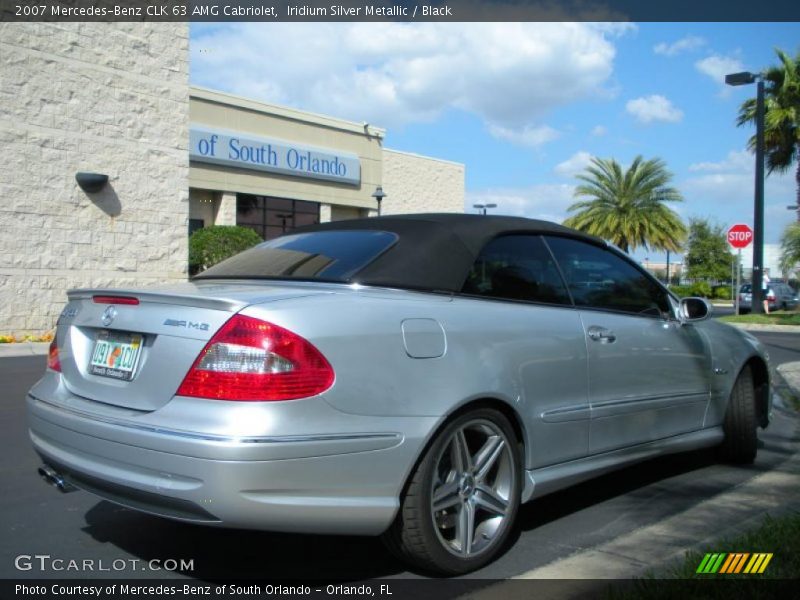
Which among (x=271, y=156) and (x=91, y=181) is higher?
(x=271, y=156)

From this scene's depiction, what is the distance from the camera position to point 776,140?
27562mm

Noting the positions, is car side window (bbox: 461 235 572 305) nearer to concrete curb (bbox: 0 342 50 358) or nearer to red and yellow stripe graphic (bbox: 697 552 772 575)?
red and yellow stripe graphic (bbox: 697 552 772 575)

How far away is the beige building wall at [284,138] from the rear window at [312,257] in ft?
67.0

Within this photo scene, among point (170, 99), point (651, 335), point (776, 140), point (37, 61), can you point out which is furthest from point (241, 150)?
point (651, 335)

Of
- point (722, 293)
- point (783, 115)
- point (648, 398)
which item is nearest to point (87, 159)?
point (648, 398)

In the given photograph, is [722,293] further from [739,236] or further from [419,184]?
[739,236]

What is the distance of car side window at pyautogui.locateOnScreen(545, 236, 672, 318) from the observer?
4.55 m

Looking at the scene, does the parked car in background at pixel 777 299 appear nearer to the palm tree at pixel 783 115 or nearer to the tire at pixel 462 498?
the palm tree at pixel 783 115

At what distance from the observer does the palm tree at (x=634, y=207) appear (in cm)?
3997

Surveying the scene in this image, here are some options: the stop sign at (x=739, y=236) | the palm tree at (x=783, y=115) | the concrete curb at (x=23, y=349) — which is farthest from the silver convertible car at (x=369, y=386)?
the palm tree at (x=783, y=115)

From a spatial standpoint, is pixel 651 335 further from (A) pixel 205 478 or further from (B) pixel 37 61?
(B) pixel 37 61

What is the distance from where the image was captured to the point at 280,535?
4117 mm

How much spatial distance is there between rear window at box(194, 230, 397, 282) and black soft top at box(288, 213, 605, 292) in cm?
7

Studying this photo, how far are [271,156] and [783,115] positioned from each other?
17117mm
